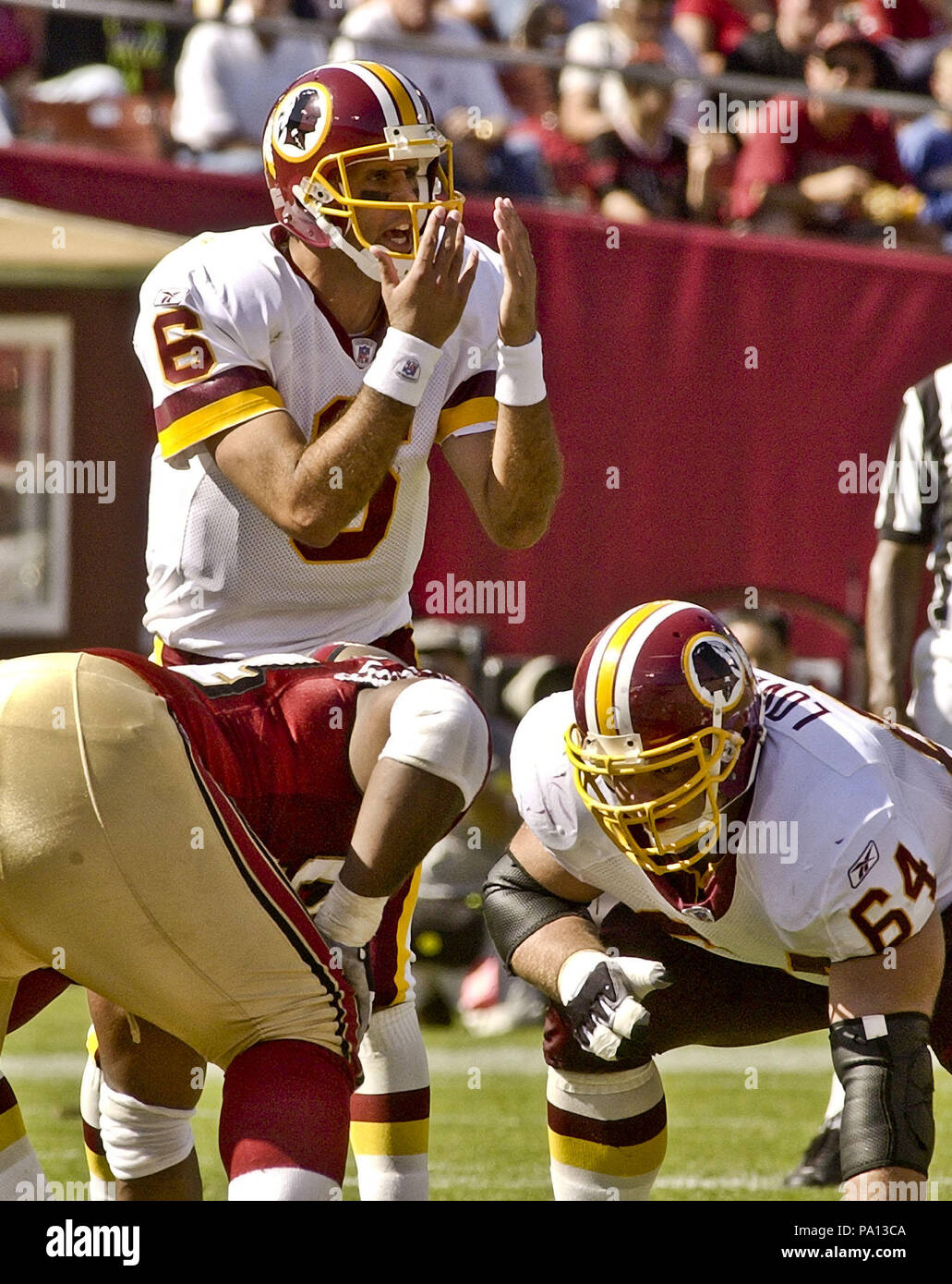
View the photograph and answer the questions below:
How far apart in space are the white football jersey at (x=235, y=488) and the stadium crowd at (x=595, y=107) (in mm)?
4646

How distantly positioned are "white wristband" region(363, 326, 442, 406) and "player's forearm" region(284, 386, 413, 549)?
1 cm

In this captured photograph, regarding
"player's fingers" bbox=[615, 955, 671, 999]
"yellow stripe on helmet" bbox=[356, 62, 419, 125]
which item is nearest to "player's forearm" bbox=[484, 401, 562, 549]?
"yellow stripe on helmet" bbox=[356, 62, 419, 125]

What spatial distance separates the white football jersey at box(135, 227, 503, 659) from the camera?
3.20 metres

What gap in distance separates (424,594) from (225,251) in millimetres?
4234

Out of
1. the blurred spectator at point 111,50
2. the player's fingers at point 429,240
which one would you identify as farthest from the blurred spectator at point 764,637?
the blurred spectator at point 111,50

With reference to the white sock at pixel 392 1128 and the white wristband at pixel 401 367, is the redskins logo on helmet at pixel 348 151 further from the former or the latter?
the white sock at pixel 392 1128

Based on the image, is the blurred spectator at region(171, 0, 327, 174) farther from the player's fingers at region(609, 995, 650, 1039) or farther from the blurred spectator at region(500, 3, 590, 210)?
the player's fingers at region(609, 995, 650, 1039)

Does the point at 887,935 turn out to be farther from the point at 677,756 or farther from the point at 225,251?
the point at 225,251

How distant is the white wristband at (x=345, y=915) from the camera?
9.11 ft

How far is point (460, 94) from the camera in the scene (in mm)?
8336
